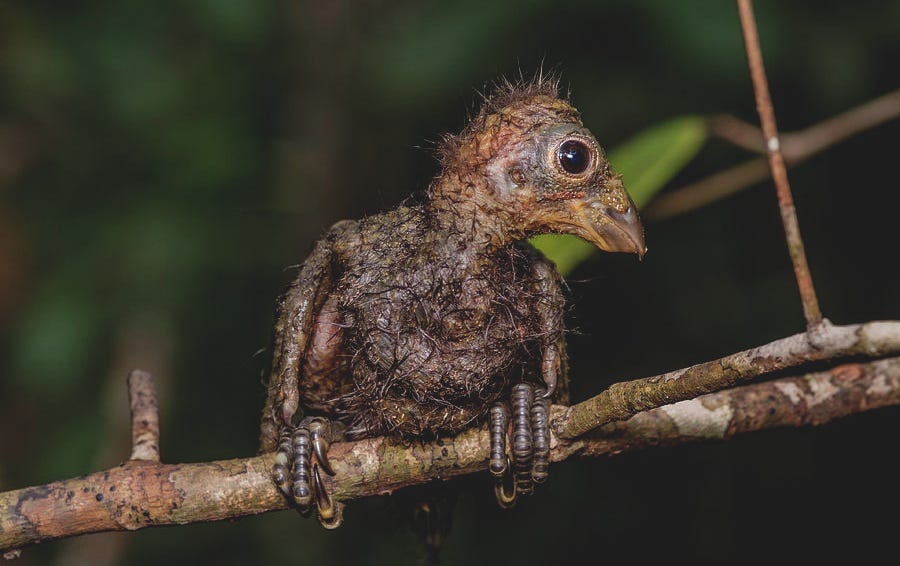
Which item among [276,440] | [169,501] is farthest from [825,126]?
[169,501]

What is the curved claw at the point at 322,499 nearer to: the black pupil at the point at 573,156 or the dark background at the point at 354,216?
the black pupil at the point at 573,156

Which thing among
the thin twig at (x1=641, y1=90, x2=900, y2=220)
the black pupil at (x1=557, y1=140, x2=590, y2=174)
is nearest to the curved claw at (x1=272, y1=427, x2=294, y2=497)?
the black pupil at (x1=557, y1=140, x2=590, y2=174)

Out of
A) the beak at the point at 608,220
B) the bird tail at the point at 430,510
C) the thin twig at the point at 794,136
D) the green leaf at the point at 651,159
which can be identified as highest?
the thin twig at the point at 794,136

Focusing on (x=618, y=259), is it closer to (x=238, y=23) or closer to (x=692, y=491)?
(x=692, y=491)

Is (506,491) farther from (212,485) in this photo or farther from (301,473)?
(212,485)

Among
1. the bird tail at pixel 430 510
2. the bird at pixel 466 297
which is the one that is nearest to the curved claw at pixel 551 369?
the bird at pixel 466 297

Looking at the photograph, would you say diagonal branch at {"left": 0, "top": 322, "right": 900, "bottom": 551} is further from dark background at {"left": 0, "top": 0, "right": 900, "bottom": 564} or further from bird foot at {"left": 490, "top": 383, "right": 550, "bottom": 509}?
dark background at {"left": 0, "top": 0, "right": 900, "bottom": 564}
